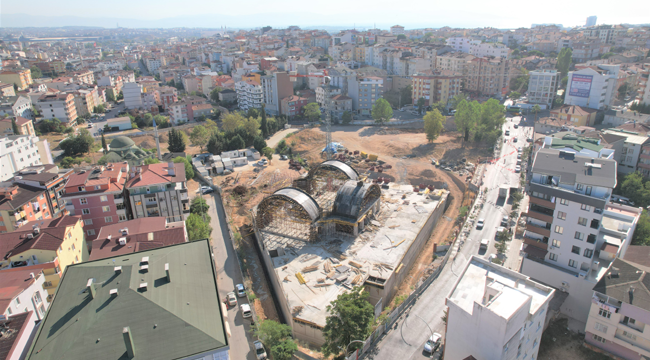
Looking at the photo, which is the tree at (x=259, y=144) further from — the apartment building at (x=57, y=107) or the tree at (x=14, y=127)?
the apartment building at (x=57, y=107)

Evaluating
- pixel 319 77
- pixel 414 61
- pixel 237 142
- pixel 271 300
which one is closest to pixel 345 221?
pixel 271 300

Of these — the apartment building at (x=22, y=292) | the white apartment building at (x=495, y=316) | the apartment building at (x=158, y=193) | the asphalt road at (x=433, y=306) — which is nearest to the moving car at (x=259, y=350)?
the asphalt road at (x=433, y=306)

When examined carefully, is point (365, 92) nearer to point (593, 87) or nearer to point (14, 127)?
point (593, 87)

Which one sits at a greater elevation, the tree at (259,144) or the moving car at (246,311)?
the tree at (259,144)

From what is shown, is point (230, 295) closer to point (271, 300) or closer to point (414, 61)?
point (271, 300)

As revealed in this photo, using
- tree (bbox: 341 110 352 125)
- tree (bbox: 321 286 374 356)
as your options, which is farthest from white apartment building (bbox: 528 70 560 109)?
tree (bbox: 321 286 374 356)

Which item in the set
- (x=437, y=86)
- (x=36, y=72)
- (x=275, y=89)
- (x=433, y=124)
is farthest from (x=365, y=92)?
(x=36, y=72)
